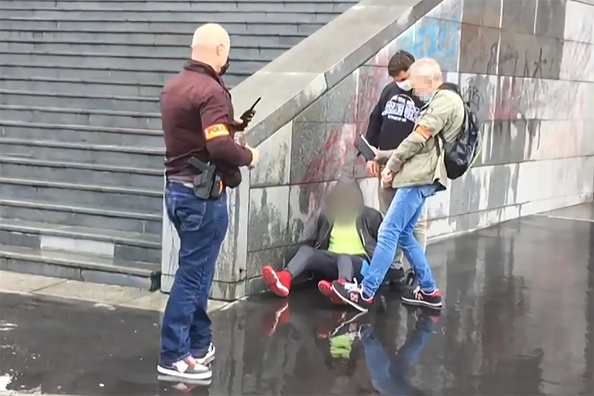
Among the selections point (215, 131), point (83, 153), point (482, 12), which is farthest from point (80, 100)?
point (215, 131)

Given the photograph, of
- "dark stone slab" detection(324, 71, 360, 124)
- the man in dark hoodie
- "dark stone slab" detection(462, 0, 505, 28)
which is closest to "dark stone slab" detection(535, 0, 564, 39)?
"dark stone slab" detection(462, 0, 505, 28)

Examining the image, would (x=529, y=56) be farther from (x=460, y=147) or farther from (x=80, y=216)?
(x=80, y=216)

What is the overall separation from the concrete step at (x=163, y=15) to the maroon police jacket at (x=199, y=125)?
18.9 ft

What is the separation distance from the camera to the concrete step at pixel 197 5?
10.5m

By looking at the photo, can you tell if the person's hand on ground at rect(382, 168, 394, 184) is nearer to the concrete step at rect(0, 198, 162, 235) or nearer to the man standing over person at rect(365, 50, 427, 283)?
the man standing over person at rect(365, 50, 427, 283)

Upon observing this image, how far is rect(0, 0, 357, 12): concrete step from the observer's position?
1052 centimetres

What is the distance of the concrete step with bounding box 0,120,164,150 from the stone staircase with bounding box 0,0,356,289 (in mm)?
13

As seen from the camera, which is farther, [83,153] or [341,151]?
[83,153]

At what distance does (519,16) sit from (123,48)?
480 cm

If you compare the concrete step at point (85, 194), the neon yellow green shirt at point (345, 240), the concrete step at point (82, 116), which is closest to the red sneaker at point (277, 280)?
the neon yellow green shirt at point (345, 240)

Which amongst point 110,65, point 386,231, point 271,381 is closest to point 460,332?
point 386,231

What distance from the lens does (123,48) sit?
34.4 ft

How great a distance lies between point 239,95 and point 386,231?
166 centimetres

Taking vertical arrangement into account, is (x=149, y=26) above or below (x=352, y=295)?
above
